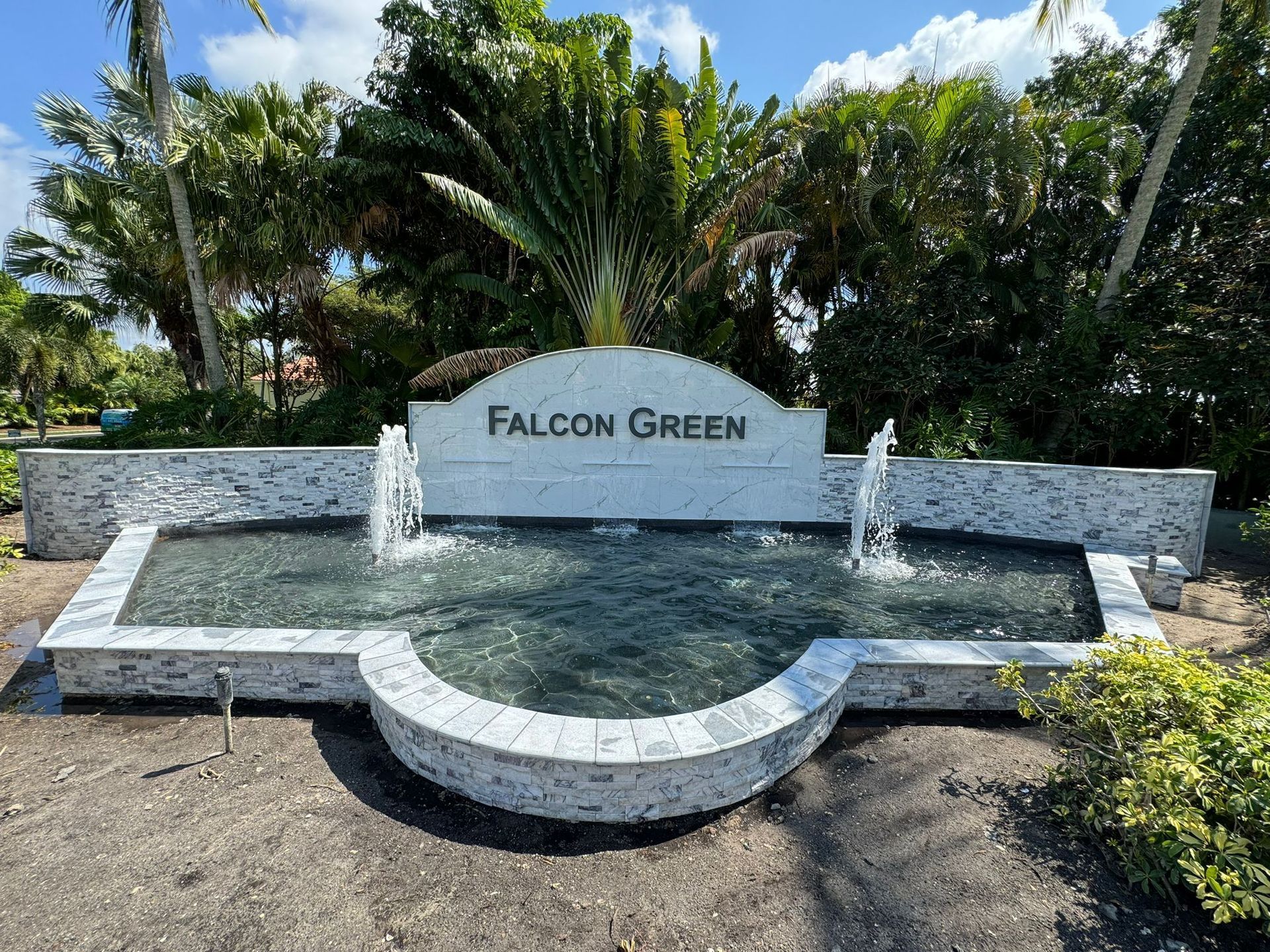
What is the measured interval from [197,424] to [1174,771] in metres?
16.3

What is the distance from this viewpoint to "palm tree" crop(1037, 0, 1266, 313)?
10312 millimetres

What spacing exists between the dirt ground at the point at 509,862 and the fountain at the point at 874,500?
5.50 m

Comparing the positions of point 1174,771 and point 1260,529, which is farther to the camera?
point 1260,529

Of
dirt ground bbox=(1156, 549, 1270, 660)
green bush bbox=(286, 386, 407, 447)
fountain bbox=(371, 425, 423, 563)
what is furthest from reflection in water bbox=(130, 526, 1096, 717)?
green bush bbox=(286, 386, 407, 447)

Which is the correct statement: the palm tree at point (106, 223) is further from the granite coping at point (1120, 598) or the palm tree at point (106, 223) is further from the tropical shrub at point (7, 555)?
the granite coping at point (1120, 598)

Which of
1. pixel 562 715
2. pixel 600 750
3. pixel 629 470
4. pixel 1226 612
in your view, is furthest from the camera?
pixel 629 470

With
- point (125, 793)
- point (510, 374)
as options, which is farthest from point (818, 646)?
point (510, 374)

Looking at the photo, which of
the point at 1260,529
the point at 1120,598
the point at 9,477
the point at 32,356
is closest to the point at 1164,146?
the point at 1260,529

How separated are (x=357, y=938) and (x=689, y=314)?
1323cm

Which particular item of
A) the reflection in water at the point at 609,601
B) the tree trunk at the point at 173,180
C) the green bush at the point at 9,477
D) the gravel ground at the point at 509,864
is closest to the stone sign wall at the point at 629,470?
the reflection in water at the point at 609,601

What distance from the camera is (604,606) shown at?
6.79m

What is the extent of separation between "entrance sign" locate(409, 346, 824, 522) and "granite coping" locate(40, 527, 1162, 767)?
4.84 m

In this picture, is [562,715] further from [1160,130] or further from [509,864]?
[1160,130]

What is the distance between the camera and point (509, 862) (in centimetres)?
331
